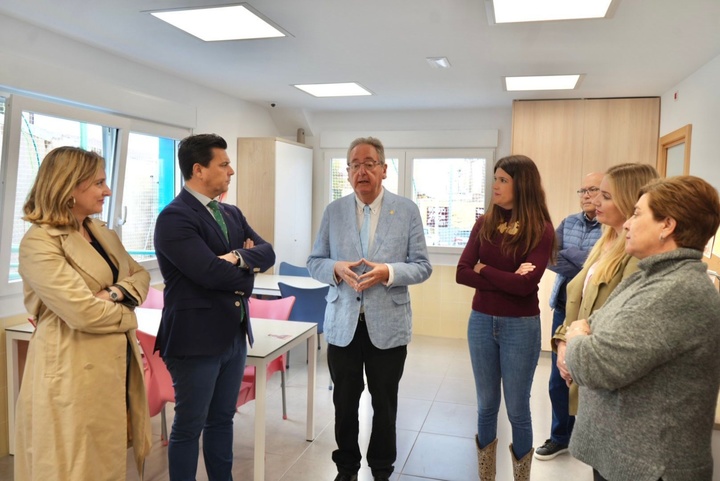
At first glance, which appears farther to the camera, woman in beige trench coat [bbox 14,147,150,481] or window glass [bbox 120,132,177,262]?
window glass [bbox 120,132,177,262]

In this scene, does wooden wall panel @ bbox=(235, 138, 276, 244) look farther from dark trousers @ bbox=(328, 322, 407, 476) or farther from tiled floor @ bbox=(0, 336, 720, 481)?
dark trousers @ bbox=(328, 322, 407, 476)

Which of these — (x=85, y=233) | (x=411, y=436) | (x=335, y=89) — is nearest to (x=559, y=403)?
(x=411, y=436)

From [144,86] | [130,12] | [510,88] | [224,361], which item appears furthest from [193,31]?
[510,88]

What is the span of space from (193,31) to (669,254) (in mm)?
2982

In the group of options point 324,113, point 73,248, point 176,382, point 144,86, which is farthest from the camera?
point 324,113

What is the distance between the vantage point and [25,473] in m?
2.00

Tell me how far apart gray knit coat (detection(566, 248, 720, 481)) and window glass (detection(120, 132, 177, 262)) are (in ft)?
12.5

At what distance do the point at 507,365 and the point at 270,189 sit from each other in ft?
13.0

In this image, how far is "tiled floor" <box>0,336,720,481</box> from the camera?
9.73ft

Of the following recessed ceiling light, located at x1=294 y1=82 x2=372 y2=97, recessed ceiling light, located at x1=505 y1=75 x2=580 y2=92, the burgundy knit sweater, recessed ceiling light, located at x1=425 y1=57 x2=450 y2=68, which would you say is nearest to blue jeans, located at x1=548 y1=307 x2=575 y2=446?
the burgundy knit sweater

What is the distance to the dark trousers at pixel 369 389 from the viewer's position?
2428 mm

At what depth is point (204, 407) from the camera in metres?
2.16

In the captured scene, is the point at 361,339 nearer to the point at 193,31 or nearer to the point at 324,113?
the point at 193,31

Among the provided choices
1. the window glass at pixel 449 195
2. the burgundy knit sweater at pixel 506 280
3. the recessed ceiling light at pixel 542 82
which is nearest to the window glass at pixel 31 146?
the burgundy knit sweater at pixel 506 280
